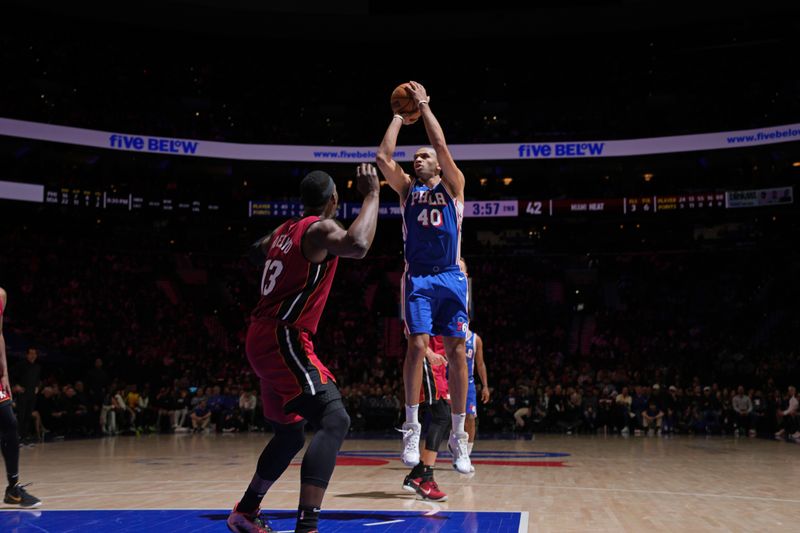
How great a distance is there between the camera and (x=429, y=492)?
6.61 m

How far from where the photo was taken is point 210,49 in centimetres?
3086

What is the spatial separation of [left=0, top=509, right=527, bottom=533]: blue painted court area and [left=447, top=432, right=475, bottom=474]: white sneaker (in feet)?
1.31

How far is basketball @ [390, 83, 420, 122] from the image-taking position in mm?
6238

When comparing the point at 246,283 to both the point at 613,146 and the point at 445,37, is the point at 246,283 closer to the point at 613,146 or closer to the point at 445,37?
the point at 445,37

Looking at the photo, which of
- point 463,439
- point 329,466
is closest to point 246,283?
point 463,439

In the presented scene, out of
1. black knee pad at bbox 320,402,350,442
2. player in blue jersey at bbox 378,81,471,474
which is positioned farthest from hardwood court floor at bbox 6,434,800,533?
black knee pad at bbox 320,402,350,442

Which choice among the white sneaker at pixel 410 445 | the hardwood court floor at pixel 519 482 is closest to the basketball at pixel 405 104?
the white sneaker at pixel 410 445

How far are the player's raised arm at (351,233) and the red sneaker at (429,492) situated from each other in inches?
116

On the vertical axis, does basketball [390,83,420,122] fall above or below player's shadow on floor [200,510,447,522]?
above

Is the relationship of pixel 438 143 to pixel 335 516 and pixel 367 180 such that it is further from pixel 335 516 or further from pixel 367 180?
pixel 335 516

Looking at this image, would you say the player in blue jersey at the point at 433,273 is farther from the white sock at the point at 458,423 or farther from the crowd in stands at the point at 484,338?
the crowd in stands at the point at 484,338

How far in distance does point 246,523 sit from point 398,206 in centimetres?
2388

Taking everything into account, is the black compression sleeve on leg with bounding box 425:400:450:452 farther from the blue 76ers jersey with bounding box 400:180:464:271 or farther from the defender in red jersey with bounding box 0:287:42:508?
the defender in red jersey with bounding box 0:287:42:508

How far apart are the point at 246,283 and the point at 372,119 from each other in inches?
305
